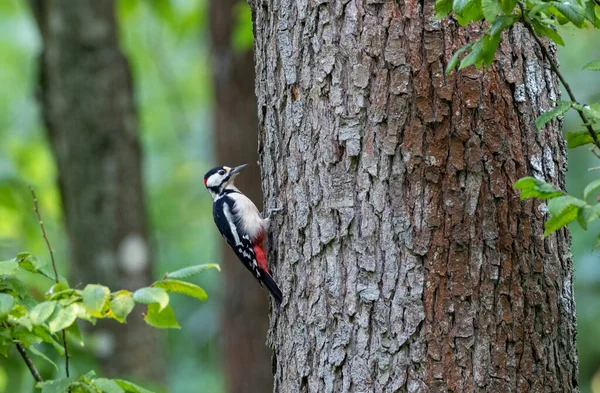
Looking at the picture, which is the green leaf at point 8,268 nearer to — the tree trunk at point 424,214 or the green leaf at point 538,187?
the tree trunk at point 424,214

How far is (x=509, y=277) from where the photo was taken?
239cm

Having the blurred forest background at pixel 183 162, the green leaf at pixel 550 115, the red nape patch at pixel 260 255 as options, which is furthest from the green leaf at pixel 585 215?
the red nape patch at pixel 260 255

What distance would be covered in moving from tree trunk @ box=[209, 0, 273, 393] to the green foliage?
146 inches

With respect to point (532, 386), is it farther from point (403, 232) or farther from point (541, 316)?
point (403, 232)

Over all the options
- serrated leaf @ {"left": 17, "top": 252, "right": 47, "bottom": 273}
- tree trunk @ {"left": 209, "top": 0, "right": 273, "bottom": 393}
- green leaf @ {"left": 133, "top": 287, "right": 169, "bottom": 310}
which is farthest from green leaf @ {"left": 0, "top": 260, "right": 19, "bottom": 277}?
tree trunk @ {"left": 209, "top": 0, "right": 273, "bottom": 393}

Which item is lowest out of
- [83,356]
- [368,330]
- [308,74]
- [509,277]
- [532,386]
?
[83,356]

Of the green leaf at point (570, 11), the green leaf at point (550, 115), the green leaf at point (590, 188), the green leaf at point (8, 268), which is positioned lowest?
the green leaf at point (8, 268)

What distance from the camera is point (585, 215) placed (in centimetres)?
179

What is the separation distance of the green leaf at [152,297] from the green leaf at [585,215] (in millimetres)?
1260

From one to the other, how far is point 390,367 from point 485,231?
0.56 m

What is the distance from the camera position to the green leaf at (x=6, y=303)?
219cm

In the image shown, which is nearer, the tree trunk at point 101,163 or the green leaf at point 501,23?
the green leaf at point 501,23

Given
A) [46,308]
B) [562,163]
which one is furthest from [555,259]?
[46,308]

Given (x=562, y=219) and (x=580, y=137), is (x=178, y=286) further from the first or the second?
(x=580, y=137)
